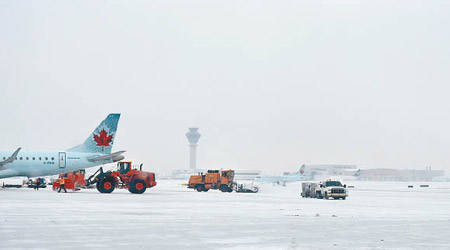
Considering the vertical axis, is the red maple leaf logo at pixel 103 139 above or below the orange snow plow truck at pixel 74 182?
above

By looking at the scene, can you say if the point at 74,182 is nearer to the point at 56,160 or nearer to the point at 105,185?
the point at 56,160

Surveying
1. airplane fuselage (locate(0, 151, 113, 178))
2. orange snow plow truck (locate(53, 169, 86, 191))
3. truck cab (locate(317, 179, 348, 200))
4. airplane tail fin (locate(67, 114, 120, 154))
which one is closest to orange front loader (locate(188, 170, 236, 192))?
airplane tail fin (locate(67, 114, 120, 154))

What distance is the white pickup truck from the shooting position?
54.8m

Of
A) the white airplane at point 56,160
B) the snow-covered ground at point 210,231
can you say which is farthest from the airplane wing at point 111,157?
the snow-covered ground at point 210,231

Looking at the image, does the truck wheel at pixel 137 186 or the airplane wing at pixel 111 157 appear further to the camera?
the airplane wing at pixel 111 157

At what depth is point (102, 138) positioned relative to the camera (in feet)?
227

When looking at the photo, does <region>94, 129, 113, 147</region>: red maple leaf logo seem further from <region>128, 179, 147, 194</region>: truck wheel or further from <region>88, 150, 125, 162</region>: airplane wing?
<region>128, 179, 147, 194</region>: truck wheel

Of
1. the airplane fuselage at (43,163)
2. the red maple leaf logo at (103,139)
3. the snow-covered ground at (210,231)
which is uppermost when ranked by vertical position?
the red maple leaf logo at (103,139)

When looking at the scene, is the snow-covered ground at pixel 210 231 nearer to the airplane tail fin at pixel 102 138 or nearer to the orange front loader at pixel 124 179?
the orange front loader at pixel 124 179

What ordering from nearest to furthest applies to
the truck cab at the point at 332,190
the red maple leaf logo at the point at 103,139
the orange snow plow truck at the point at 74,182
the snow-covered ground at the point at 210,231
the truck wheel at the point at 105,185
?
1. the snow-covered ground at the point at 210,231
2. the truck cab at the point at 332,190
3. the truck wheel at the point at 105,185
4. the orange snow plow truck at the point at 74,182
5. the red maple leaf logo at the point at 103,139

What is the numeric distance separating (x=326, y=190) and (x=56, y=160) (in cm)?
3054

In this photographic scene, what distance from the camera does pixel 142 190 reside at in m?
60.7

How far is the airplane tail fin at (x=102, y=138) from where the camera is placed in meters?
68.8

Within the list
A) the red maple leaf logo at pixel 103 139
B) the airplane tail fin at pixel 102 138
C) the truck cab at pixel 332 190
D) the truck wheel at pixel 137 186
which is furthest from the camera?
the red maple leaf logo at pixel 103 139
